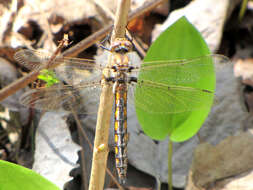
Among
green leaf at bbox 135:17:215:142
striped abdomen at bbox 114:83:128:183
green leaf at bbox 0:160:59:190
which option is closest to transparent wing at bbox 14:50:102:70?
striped abdomen at bbox 114:83:128:183

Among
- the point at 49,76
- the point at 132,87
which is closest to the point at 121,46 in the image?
the point at 132,87

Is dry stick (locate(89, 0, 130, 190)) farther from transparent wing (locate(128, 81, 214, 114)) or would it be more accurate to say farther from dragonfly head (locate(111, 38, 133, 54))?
transparent wing (locate(128, 81, 214, 114))

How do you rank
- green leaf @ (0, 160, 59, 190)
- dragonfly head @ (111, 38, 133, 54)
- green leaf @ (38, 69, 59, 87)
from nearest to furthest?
green leaf @ (0, 160, 59, 190)
dragonfly head @ (111, 38, 133, 54)
green leaf @ (38, 69, 59, 87)

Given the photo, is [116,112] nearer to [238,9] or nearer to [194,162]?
[194,162]

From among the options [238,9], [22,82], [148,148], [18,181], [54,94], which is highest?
[238,9]

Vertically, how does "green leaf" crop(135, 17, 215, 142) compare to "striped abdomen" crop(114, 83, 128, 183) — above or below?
above

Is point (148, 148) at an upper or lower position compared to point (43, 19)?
lower

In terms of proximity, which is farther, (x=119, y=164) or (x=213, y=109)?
(x=213, y=109)

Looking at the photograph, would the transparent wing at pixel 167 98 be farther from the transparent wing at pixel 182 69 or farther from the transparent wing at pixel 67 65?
the transparent wing at pixel 67 65

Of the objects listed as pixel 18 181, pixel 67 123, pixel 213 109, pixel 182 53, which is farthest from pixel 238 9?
pixel 18 181
